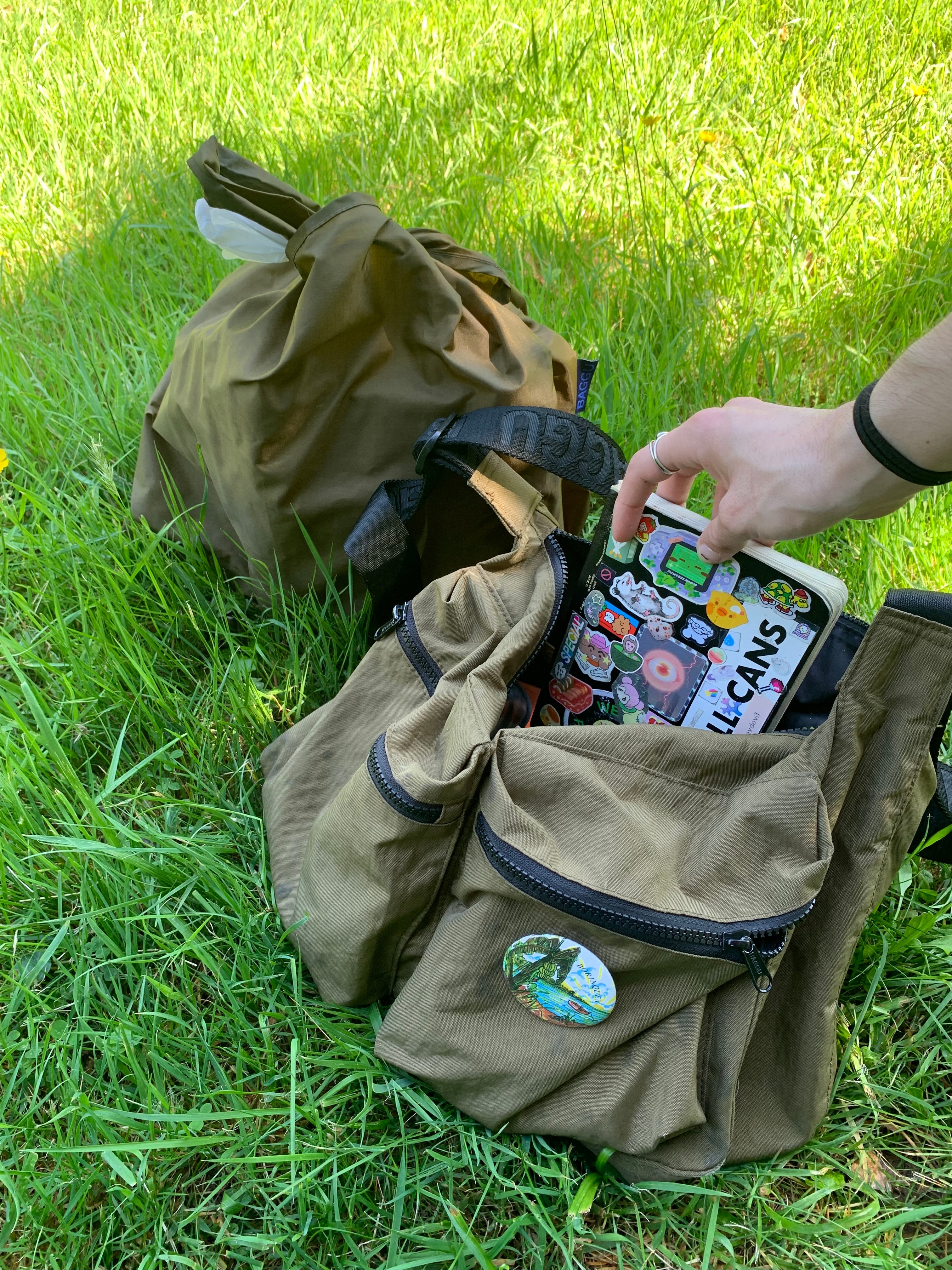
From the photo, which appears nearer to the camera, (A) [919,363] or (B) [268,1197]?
(A) [919,363]

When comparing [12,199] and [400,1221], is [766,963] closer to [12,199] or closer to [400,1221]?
[400,1221]

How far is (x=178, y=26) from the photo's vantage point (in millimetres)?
3246

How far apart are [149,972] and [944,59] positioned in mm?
3115

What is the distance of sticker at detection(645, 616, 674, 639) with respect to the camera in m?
1.24

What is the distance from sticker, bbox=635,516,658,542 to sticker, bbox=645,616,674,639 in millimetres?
109

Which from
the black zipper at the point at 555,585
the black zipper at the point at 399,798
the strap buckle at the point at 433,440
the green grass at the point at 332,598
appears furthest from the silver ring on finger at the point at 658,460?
the green grass at the point at 332,598

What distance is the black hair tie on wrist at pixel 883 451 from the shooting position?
874 mm

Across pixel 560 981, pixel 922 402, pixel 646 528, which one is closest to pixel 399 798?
pixel 560 981

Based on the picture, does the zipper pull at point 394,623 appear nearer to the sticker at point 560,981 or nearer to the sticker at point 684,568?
the sticker at point 684,568

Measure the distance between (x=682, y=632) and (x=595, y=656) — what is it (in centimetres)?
15

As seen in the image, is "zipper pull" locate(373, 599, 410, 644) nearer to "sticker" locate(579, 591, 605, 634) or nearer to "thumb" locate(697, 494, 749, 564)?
"sticker" locate(579, 591, 605, 634)

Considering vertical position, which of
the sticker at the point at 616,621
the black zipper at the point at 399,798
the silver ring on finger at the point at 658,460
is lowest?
the black zipper at the point at 399,798

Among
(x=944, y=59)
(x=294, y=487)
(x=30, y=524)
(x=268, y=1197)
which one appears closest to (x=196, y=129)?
(x=30, y=524)

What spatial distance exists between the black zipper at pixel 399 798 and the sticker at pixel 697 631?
41 cm
